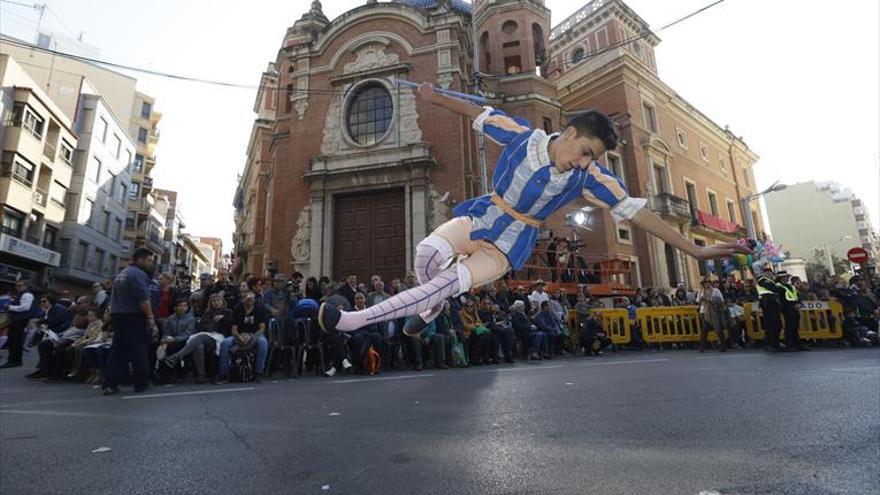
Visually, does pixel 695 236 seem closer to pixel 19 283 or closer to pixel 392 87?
pixel 392 87

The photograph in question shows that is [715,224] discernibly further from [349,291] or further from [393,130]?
[349,291]

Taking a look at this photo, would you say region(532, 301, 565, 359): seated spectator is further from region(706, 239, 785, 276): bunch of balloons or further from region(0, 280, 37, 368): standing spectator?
region(0, 280, 37, 368): standing spectator

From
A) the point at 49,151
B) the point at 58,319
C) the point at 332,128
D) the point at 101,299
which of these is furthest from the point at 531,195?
the point at 49,151

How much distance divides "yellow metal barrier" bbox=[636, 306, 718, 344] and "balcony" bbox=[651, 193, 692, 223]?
1533 cm

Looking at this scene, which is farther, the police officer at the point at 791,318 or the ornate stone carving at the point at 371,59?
the ornate stone carving at the point at 371,59

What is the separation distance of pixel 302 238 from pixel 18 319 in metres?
9.45

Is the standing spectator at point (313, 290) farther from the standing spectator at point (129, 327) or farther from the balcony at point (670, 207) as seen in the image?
the balcony at point (670, 207)

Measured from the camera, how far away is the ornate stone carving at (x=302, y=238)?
17812mm

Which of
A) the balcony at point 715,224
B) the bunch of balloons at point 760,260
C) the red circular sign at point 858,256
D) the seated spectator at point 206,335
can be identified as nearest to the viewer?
the seated spectator at point 206,335

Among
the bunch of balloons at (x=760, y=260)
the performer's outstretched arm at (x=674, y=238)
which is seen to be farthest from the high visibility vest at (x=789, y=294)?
the performer's outstretched arm at (x=674, y=238)


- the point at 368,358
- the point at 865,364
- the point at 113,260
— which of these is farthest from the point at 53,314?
the point at 113,260

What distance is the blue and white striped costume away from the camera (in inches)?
126

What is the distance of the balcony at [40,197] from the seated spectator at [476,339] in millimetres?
28276

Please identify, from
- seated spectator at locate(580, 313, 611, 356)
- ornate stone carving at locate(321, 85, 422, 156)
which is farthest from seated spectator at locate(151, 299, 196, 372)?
ornate stone carving at locate(321, 85, 422, 156)
